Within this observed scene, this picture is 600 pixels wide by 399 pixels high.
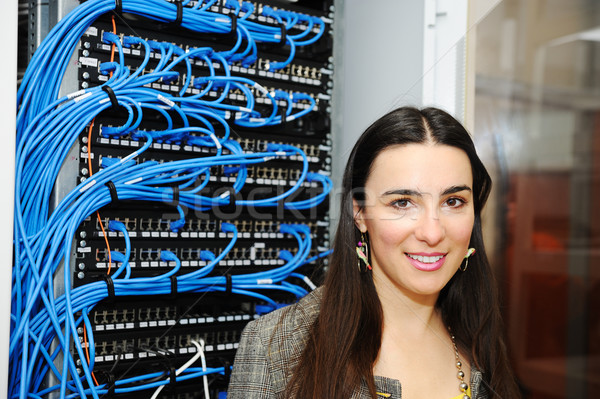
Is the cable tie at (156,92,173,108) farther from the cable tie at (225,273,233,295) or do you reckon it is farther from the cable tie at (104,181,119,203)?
the cable tie at (225,273,233,295)

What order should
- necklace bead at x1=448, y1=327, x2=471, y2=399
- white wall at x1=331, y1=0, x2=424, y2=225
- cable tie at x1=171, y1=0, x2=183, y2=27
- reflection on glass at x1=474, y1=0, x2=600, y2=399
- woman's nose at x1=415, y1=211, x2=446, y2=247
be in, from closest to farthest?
woman's nose at x1=415, y1=211, x2=446, y2=247 < necklace bead at x1=448, y1=327, x2=471, y2=399 < cable tie at x1=171, y1=0, x2=183, y2=27 < white wall at x1=331, y1=0, x2=424, y2=225 < reflection on glass at x1=474, y1=0, x2=600, y2=399

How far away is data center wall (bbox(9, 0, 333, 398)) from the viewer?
4.37 feet

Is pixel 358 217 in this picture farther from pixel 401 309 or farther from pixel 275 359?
pixel 275 359

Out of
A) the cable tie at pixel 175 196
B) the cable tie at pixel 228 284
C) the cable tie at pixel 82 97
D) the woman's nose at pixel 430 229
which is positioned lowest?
the cable tie at pixel 228 284

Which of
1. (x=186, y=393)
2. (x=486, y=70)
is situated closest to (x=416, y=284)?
(x=186, y=393)

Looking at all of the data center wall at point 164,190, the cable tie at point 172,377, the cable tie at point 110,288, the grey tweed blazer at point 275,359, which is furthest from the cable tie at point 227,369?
the cable tie at point 110,288

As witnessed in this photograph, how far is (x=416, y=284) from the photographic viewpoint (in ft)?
3.84

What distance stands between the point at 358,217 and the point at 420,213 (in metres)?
0.17

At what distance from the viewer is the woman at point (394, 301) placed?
1.16 m

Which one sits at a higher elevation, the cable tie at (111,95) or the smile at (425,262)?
the cable tie at (111,95)

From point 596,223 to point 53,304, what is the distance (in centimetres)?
284

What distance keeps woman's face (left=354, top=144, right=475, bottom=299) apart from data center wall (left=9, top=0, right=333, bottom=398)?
0.51 metres

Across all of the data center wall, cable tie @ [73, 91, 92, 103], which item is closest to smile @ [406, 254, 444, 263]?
the data center wall

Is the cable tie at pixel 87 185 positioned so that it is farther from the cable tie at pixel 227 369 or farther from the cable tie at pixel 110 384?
the cable tie at pixel 227 369
